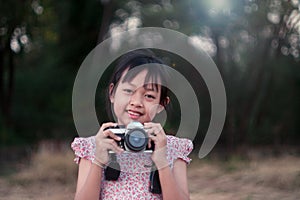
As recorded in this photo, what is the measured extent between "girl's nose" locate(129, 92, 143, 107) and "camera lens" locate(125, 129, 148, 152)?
0.13 m

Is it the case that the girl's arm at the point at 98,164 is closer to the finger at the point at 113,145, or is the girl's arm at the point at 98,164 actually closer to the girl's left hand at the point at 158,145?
the finger at the point at 113,145

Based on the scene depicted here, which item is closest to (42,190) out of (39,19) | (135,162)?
(135,162)

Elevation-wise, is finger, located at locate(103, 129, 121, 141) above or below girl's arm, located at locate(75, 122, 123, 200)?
above

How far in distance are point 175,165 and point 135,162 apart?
0.46 ft

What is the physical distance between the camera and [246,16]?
852 cm

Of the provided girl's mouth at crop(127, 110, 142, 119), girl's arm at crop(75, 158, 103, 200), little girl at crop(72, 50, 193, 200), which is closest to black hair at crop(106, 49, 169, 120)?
little girl at crop(72, 50, 193, 200)

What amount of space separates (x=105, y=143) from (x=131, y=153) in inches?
5.9

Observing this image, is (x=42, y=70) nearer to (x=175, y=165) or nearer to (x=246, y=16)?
(x=246, y=16)

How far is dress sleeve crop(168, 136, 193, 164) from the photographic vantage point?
178 cm

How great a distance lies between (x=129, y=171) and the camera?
1769mm

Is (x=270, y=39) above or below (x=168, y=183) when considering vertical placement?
above

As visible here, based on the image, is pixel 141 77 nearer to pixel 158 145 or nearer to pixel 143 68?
pixel 143 68

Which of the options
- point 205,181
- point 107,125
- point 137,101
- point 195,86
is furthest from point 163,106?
point 195,86

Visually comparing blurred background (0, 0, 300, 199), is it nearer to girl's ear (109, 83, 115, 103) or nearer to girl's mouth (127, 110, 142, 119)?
girl's ear (109, 83, 115, 103)
